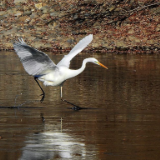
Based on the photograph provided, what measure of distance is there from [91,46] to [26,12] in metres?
9.80

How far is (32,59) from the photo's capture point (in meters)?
11.9

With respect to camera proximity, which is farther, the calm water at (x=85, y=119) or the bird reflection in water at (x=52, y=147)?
the calm water at (x=85, y=119)

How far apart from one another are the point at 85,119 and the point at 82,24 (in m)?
23.3

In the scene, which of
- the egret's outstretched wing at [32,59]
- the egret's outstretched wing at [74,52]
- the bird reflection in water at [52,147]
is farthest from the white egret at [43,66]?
the bird reflection in water at [52,147]

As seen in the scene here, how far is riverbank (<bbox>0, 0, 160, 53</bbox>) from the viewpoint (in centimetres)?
2962

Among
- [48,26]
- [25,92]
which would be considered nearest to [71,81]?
[25,92]

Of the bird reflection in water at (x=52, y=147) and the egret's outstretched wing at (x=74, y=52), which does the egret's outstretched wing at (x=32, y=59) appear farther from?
the bird reflection in water at (x=52, y=147)

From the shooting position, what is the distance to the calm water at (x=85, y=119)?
797 centimetres

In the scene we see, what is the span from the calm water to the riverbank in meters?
10.9

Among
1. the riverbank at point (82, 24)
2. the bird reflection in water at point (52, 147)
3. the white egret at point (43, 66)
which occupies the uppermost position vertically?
the riverbank at point (82, 24)

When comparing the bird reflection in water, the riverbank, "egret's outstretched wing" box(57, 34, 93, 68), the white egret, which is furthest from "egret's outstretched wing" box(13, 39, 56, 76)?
the riverbank

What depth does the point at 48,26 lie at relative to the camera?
1355 inches

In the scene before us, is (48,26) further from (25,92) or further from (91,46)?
(25,92)

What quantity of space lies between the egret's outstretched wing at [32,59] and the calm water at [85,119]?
2.58 ft
